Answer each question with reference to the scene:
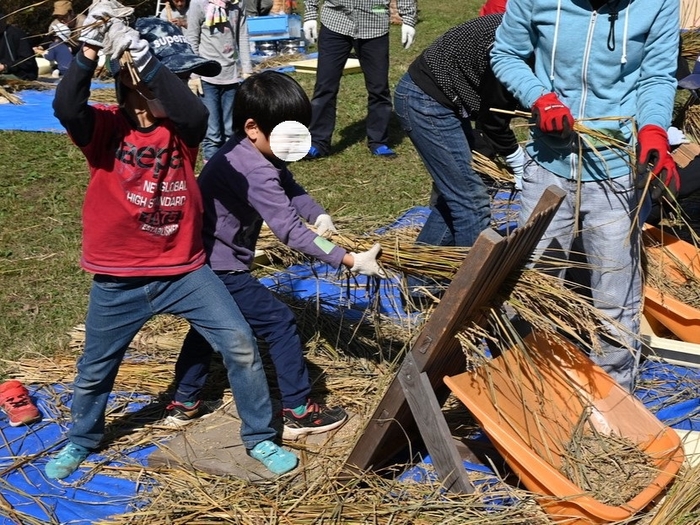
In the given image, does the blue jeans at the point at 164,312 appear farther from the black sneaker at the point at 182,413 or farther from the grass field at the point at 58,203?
the grass field at the point at 58,203

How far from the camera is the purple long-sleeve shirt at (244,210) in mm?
2801

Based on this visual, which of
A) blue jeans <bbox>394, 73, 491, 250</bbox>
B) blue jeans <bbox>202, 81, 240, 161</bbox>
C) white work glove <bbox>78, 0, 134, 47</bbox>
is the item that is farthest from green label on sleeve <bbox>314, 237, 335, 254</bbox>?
blue jeans <bbox>202, 81, 240, 161</bbox>

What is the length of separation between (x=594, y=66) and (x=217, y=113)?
13.1ft

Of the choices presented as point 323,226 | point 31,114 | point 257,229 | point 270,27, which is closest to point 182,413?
point 257,229

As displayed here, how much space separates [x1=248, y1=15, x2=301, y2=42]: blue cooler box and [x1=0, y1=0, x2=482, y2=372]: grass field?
2950 mm

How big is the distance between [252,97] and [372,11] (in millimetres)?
4061

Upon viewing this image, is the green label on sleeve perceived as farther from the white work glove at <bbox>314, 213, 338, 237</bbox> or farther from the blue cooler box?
the blue cooler box

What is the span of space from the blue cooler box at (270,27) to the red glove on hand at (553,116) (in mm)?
8910

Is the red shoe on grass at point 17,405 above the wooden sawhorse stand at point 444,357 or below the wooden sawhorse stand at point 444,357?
below

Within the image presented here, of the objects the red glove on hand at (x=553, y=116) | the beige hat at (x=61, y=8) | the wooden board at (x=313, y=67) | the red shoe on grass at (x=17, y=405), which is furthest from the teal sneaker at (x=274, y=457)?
the wooden board at (x=313, y=67)

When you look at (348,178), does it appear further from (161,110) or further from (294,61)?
(294,61)

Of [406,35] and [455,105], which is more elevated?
[455,105]

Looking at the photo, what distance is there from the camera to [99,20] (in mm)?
2309

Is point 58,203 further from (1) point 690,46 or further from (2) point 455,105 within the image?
(1) point 690,46
